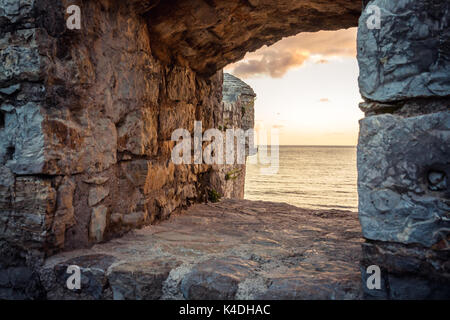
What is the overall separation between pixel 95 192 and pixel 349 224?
198 centimetres

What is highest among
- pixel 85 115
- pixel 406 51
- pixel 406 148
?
pixel 406 51

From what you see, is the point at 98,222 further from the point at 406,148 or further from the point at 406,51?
the point at 406,51

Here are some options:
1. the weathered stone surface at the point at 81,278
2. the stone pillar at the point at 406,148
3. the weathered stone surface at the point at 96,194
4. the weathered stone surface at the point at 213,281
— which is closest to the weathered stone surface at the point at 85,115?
the weathered stone surface at the point at 96,194

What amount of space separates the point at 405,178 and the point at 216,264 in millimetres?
933

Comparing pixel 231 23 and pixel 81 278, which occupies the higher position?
pixel 231 23

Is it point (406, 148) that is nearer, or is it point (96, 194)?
point (406, 148)

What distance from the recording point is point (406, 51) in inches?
46.9

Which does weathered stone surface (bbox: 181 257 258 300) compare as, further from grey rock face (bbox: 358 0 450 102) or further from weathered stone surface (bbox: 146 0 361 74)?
weathered stone surface (bbox: 146 0 361 74)

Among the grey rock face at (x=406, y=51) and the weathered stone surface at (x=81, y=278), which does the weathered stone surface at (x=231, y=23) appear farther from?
the weathered stone surface at (x=81, y=278)

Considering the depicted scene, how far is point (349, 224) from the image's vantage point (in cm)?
269

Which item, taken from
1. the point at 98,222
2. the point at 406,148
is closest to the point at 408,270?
the point at 406,148

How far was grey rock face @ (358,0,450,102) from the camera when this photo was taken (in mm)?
1140

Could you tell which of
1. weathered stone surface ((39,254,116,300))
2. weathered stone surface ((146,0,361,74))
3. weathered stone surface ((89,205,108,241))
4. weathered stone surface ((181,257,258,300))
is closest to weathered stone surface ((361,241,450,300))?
weathered stone surface ((181,257,258,300))

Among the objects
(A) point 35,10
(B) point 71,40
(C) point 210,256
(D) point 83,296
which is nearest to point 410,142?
(C) point 210,256
